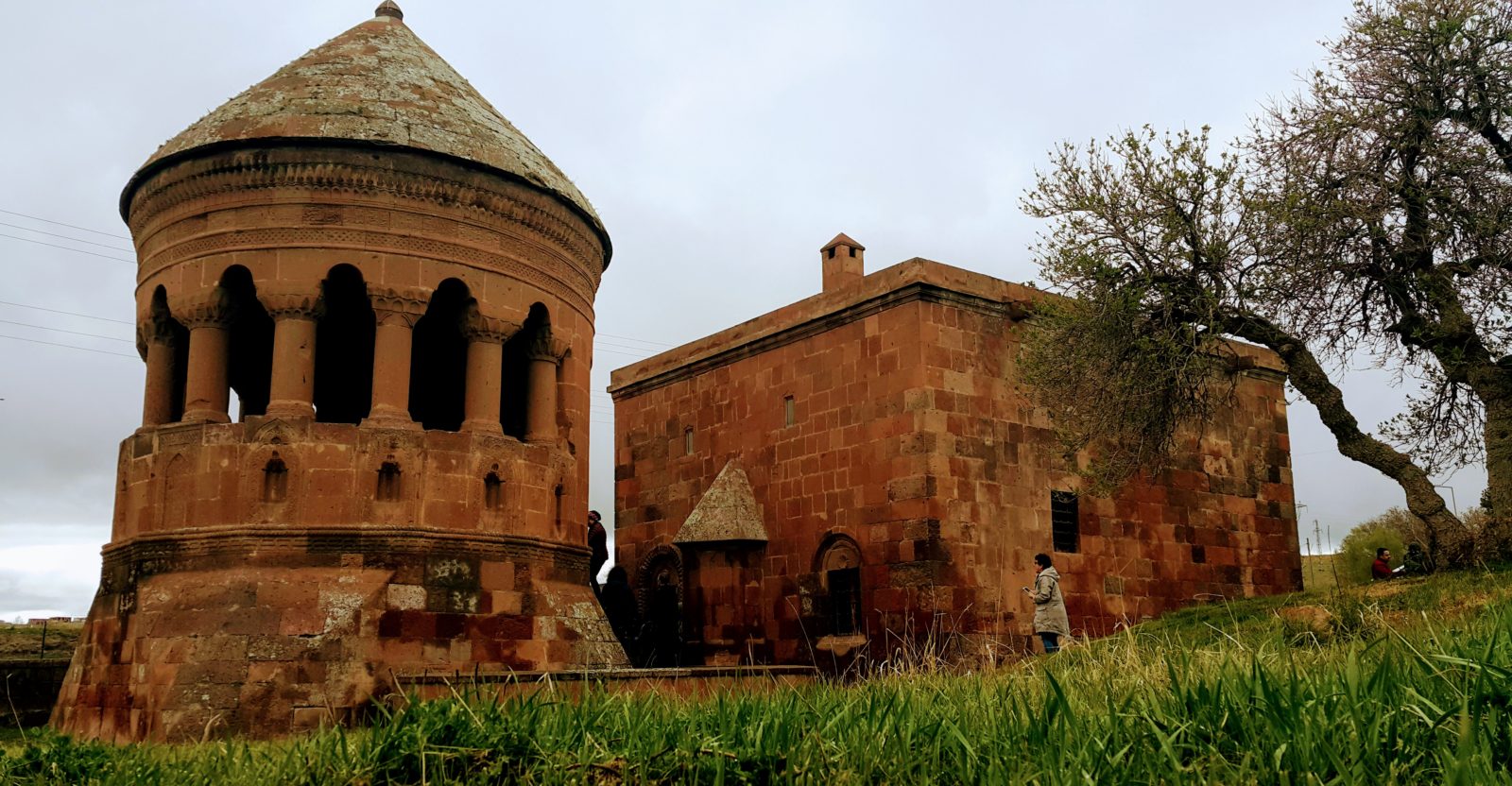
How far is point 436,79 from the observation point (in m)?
14.3

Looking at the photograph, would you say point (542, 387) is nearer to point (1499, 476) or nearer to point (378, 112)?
point (378, 112)

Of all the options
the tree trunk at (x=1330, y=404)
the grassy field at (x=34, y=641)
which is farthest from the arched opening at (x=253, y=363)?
the tree trunk at (x=1330, y=404)

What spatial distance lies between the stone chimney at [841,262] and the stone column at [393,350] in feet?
23.7

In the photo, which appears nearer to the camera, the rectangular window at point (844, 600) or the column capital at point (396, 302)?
the column capital at point (396, 302)

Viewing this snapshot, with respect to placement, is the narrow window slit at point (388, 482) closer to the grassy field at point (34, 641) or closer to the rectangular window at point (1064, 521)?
the grassy field at point (34, 641)

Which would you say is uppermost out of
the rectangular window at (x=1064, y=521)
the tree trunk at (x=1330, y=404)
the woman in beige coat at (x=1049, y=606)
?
the tree trunk at (x=1330, y=404)

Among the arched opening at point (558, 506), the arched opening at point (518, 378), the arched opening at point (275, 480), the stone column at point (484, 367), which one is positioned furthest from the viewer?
the arched opening at point (518, 378)

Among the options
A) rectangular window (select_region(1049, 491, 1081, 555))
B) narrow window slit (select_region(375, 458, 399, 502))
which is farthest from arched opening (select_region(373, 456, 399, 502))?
rectangular window (select_region(1049, 491, 1081, 555))

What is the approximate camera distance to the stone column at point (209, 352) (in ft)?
42.1

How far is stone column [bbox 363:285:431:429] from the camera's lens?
12.8m

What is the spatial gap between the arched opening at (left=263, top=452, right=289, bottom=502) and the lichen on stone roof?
19.9ft

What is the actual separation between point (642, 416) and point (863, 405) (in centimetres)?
582

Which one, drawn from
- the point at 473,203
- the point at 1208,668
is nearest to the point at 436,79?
the point at 473,203

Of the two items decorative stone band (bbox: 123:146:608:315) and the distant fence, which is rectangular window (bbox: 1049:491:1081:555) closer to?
decorative stone band (bbox: 123:146:608:315)
